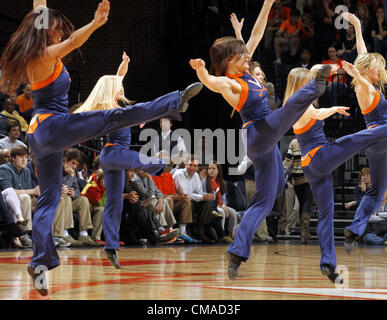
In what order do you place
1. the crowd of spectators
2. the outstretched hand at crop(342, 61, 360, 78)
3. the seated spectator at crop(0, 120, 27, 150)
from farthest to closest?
the seated spectator at crop(0, 120, 27, 150)
the crowd of spectators
the outstretched hand at crop(342, 61, 360, 78)

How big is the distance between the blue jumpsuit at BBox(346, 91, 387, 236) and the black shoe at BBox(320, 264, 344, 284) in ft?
4.45

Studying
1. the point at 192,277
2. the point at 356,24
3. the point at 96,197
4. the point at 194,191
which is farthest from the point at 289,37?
the point at 192,277

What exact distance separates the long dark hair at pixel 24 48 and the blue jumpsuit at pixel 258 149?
1447 millimetres

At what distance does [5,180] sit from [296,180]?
13.9 feet

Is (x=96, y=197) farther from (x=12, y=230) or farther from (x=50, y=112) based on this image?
(x=50, y=112)

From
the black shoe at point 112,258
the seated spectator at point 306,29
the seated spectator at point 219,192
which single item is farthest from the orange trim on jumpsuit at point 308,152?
the seated spectator at point 306,29

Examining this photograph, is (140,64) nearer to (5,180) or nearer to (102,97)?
(5,180)

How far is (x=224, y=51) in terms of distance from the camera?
5.15 metres

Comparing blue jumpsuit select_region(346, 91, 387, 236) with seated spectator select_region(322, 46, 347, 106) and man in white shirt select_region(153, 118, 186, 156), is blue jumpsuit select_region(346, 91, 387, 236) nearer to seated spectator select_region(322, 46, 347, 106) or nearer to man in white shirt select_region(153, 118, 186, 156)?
man in white shirt select_region(153, 118, 186, 156)

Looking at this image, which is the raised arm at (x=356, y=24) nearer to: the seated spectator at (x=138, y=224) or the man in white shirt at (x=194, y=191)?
the seated spectator at (x=138, y=224)

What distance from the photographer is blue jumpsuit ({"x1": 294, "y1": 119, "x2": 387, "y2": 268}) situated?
5.09 m

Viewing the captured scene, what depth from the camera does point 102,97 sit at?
5.81m

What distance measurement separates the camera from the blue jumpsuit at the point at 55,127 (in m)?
4.36

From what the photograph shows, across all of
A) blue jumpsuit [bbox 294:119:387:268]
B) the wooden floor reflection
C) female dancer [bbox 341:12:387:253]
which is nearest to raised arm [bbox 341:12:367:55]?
female dancer [bbox 341:12:387:253]
